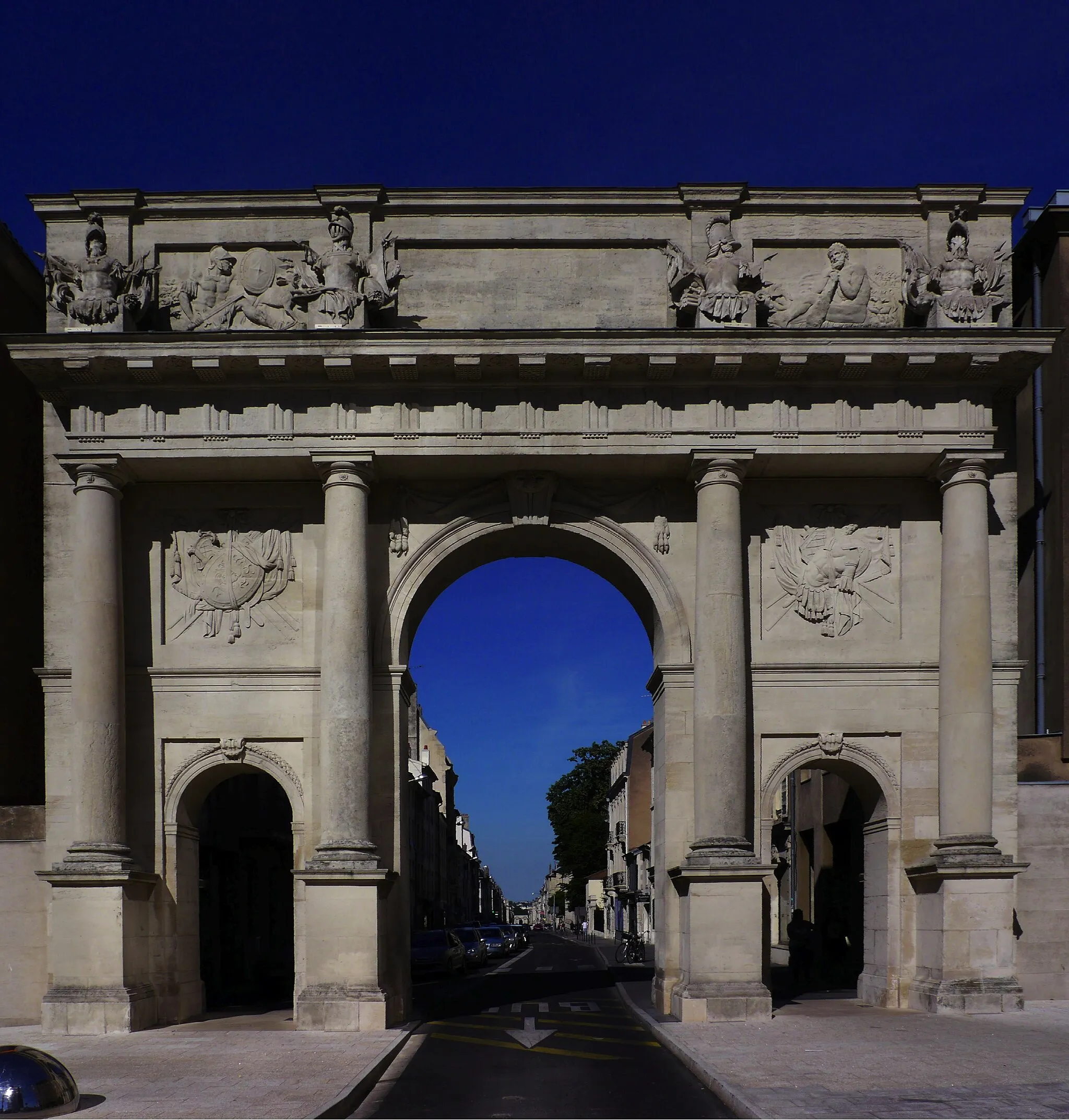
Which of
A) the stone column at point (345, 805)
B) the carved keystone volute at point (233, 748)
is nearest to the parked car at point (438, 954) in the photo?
the carved keystone volute at point (233, 748)

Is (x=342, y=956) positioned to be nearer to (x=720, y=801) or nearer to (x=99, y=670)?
(x=99, y=670)

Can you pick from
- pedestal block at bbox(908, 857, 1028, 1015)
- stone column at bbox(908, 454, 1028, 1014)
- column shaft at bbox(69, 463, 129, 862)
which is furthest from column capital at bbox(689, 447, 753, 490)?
column shaft at bbox(69, 463, 129, 862)

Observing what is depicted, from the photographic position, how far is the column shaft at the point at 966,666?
2253 centimetres

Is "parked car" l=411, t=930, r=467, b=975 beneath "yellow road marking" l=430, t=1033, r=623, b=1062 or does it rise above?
beneath

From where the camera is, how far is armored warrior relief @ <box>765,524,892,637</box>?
24172mm

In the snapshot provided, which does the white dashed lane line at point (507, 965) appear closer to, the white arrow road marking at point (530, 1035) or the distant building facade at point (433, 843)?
the distant building facade at point (433, 843)

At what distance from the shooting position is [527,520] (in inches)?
957

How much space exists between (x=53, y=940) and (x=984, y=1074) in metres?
14.1

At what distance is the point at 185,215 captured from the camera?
24.4m

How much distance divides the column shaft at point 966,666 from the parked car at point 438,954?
19.9 meters

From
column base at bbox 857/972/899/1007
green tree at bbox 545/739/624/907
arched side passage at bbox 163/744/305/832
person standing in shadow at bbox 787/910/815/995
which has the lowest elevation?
green tree at bbox 545/739/624/907

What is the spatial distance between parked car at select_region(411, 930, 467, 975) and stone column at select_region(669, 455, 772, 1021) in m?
17.7

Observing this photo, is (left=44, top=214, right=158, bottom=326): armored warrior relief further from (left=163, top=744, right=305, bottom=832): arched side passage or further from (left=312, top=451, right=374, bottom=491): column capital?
(left=163, top=744, right=305, bottom=832): arched side passage

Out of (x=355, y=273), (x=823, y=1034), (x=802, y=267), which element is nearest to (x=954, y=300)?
(x=802, y=267)
